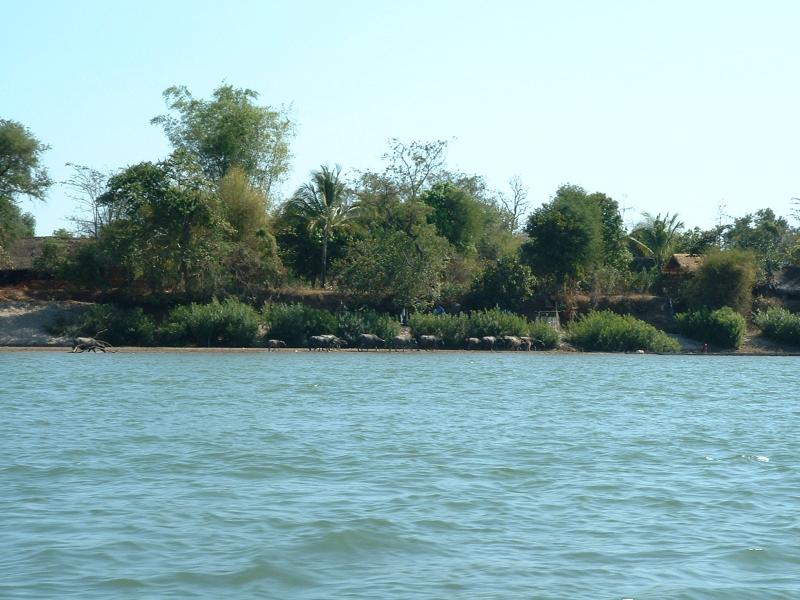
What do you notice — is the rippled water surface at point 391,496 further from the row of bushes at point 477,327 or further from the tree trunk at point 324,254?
the tree trunk at point 324,254

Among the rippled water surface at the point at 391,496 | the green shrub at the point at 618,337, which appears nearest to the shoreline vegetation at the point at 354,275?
the green shrub at the point at 618,337

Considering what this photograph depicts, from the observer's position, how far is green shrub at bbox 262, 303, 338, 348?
5025 cm

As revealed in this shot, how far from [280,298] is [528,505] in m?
42.2

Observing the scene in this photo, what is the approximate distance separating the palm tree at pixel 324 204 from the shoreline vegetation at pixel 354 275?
0.09 m

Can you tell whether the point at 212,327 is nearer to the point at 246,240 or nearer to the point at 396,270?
the point at 246,240

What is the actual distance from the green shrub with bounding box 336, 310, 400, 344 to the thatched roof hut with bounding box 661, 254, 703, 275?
1772 cm

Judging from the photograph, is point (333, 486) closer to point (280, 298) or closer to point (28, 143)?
point (280, 298)

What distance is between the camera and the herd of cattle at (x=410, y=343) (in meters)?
49.8

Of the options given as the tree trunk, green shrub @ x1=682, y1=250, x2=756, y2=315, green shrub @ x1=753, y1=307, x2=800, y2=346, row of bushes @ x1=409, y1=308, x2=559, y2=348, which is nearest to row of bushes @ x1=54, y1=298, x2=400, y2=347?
row of bushes @ x1=409, y1=308, x2=559, y2=348

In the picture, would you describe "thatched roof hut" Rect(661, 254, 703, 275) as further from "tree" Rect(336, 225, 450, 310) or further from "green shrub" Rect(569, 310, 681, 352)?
"tree" Rect(336, 225, 450, 310)

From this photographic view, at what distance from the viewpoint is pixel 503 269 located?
183 feet

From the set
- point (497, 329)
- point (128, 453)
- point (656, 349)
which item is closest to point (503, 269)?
point (497, 329)

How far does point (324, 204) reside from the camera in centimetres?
5953

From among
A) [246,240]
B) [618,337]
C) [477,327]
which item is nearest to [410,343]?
[477,327]
